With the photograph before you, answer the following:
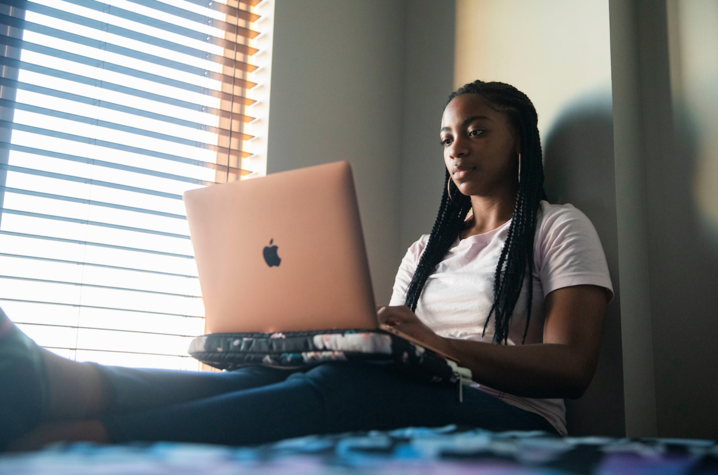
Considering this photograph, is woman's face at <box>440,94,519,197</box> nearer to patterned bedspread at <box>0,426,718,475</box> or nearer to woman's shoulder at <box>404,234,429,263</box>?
woman's shoulder at <box>404,234,429,263</box>

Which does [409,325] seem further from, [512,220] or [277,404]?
[512,220]

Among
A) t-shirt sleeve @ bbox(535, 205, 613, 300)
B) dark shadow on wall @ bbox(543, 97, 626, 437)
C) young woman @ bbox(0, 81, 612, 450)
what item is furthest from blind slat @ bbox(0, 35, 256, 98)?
t-shirt sleeve @ bbox(535, 205, 613, 300)

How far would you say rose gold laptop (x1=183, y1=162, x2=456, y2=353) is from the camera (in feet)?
2.80

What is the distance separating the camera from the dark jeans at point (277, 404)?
688 mm

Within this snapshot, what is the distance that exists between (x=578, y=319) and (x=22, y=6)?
1.61 metres

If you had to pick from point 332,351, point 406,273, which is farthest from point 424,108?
point 332,351

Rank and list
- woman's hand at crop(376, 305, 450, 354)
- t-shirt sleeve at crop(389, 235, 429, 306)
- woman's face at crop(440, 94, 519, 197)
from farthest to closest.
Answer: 1. t-shirt sleeve at crop(389, 235, 429, 306)
2. woman's face at crop(440, 94, 519, 197)
3. woman's hand at crop(376, 305, 450, 354)

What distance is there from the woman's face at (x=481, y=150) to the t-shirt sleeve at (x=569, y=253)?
0.20m

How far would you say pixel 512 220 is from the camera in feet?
4.66

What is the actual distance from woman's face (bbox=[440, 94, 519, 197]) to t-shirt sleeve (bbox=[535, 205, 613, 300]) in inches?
7.8

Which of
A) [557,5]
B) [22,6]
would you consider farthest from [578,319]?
[22,6]

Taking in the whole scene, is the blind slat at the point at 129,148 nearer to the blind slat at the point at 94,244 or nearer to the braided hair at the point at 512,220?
the blind slat at the point at 94,244

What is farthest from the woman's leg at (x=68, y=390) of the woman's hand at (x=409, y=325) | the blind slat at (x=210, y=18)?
the blind slat at (x=210, y=18)

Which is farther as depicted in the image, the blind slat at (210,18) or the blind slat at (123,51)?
the blind slat at (210,18)
